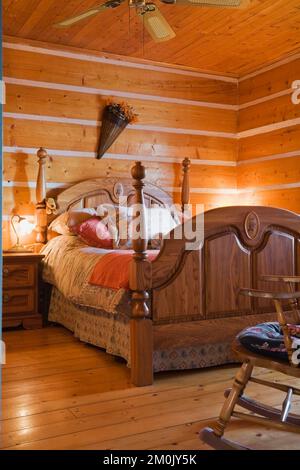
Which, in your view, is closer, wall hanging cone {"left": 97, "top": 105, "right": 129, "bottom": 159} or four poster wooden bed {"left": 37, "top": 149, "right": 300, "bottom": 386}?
four poster wooden bed {"left": 37, "top": 149, "right": 300, "bottom": 386}

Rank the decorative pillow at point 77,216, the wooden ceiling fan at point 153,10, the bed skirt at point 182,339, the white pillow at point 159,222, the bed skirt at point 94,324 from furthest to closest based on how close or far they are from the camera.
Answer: the white pillow at point 159,222 < the decorative pillow at point 77,216 < the bed skirt at point 94,324 < the wooden ceiling fan at point 153,10 < the bed skirt at point 182,339

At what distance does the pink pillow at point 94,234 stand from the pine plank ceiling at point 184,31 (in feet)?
6.16

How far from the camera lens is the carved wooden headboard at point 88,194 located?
4688 millimetres

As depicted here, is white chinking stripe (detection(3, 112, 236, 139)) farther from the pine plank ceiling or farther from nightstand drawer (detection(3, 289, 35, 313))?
nightstand drawer (detection(3, 289, 35, 313))

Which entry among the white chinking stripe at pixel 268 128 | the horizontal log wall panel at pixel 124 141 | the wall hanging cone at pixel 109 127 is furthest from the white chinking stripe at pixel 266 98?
the wall hanging cone at pixel 109 127

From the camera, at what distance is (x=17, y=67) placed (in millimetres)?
4789

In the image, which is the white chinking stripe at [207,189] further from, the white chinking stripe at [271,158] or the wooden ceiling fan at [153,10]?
the wooden ceiling fan at [153,10]

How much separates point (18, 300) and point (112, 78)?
2.63 m

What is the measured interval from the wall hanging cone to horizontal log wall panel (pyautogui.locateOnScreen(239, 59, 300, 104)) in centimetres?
170

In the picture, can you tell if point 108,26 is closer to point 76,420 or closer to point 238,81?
point 238,81

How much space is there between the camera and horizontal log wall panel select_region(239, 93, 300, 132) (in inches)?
207

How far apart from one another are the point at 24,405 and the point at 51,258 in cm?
198

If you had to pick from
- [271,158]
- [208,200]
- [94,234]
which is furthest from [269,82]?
[94,234]

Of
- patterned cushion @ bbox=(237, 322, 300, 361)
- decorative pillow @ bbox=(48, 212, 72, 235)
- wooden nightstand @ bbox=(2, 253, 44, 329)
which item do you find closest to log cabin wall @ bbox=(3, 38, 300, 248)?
decorative pillow @ bbox=(48, 212, 72, 235)
